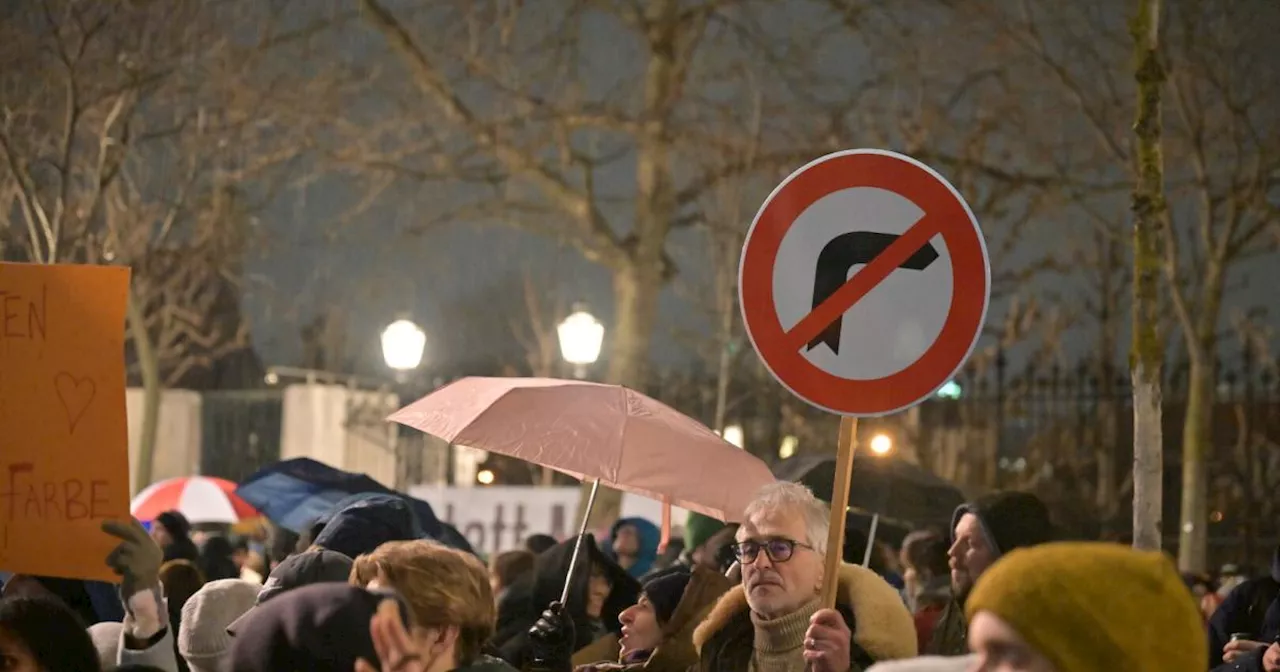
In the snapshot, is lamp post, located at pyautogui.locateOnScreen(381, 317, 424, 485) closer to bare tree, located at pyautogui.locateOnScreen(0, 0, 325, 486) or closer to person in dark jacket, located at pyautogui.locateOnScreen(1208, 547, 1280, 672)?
bare tree, located at pyautogui.locateOnScreen(0, 0, 325, 486)

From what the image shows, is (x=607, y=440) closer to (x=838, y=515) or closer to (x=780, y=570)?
(x=780, y=570)

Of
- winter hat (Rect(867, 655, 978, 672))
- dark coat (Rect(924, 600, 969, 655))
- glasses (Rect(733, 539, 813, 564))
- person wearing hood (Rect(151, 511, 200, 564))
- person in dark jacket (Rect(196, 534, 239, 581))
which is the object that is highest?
winter hat (Rect(867, 655, 978, 672))

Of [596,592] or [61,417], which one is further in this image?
[596,592]

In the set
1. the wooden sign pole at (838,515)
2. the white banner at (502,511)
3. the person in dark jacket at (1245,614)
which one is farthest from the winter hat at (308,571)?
the white banner at (502,511)

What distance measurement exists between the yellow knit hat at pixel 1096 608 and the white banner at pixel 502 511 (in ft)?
59.5

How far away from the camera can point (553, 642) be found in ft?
23.6

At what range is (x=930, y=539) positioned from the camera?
11.1m

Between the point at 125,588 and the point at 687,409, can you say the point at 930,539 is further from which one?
the point at 687,409

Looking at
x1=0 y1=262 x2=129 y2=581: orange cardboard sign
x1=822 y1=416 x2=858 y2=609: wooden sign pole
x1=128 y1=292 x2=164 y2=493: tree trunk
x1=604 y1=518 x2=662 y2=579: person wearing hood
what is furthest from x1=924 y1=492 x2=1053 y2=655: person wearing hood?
x1=128 y1=292 x2=164 y2=493: tree trunk

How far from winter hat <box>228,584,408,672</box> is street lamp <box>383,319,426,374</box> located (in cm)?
1728

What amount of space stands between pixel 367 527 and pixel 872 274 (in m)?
3.12

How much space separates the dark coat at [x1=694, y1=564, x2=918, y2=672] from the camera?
5.32 meters

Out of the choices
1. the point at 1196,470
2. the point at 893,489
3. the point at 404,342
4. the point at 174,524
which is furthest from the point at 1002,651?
the point at 1196,470

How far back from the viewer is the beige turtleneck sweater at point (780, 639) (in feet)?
18.1
